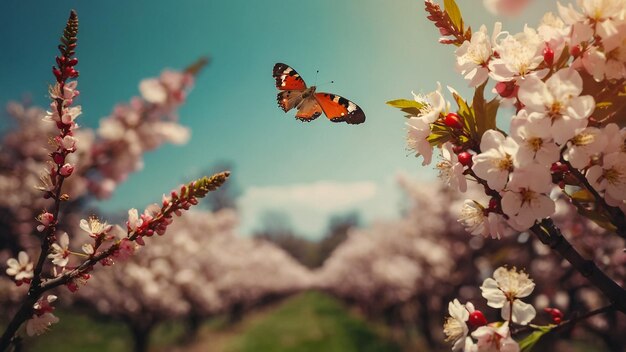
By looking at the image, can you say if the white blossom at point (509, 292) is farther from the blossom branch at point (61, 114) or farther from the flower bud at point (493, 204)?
the blossom branch at point (61, 114)

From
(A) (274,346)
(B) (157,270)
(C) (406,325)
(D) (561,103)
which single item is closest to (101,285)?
(B) (157,270)

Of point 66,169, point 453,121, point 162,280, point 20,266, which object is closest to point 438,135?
A: point 453,121

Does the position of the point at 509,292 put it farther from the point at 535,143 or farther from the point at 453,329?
the point at 535,143

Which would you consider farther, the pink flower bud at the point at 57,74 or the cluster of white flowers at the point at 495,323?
the pink flower bud at the point at 57,74

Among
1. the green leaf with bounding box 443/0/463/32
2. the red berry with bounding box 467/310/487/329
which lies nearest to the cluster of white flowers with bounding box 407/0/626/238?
the green leaf with bounding box 443/0/463/32

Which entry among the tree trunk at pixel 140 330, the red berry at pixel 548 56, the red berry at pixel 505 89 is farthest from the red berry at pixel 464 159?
the tree trunk at pixel 140 330

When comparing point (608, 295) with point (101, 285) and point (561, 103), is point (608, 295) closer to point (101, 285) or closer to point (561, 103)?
point (561, 103)
